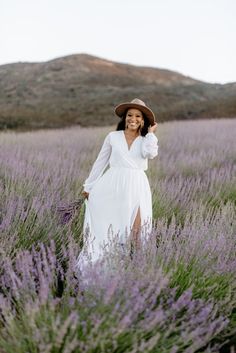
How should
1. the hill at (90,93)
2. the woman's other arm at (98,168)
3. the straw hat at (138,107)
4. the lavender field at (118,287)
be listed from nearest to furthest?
the lavender field at (118,287) < the straw hat at (138,107) < the woman's other arm at (98,168) < the hill at (90,93)

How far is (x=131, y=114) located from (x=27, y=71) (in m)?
46.6

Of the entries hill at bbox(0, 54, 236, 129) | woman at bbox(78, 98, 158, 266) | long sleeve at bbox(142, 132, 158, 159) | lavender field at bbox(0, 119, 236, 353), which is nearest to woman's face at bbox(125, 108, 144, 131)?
woman at bbox(78, 98, 158, 266)

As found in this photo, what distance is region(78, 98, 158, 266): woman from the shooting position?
2959 millimetres

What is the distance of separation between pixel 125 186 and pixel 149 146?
31 centimetres

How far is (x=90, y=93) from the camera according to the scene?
3638cm

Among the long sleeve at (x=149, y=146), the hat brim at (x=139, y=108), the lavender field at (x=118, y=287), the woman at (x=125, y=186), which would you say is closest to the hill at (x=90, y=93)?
the hat brim at (x=139, y=108)

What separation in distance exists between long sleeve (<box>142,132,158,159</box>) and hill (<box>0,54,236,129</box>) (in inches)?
646

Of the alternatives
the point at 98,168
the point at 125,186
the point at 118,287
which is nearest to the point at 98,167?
the point at 98,168

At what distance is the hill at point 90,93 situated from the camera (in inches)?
886

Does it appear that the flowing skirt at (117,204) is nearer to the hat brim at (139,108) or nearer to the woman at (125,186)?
the woman at (125,186)

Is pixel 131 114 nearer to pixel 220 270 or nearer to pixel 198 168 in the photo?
pixel 220 270

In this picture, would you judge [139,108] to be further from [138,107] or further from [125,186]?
[125,186]

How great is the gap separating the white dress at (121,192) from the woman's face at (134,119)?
0.08m

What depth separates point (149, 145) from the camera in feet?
9.73
